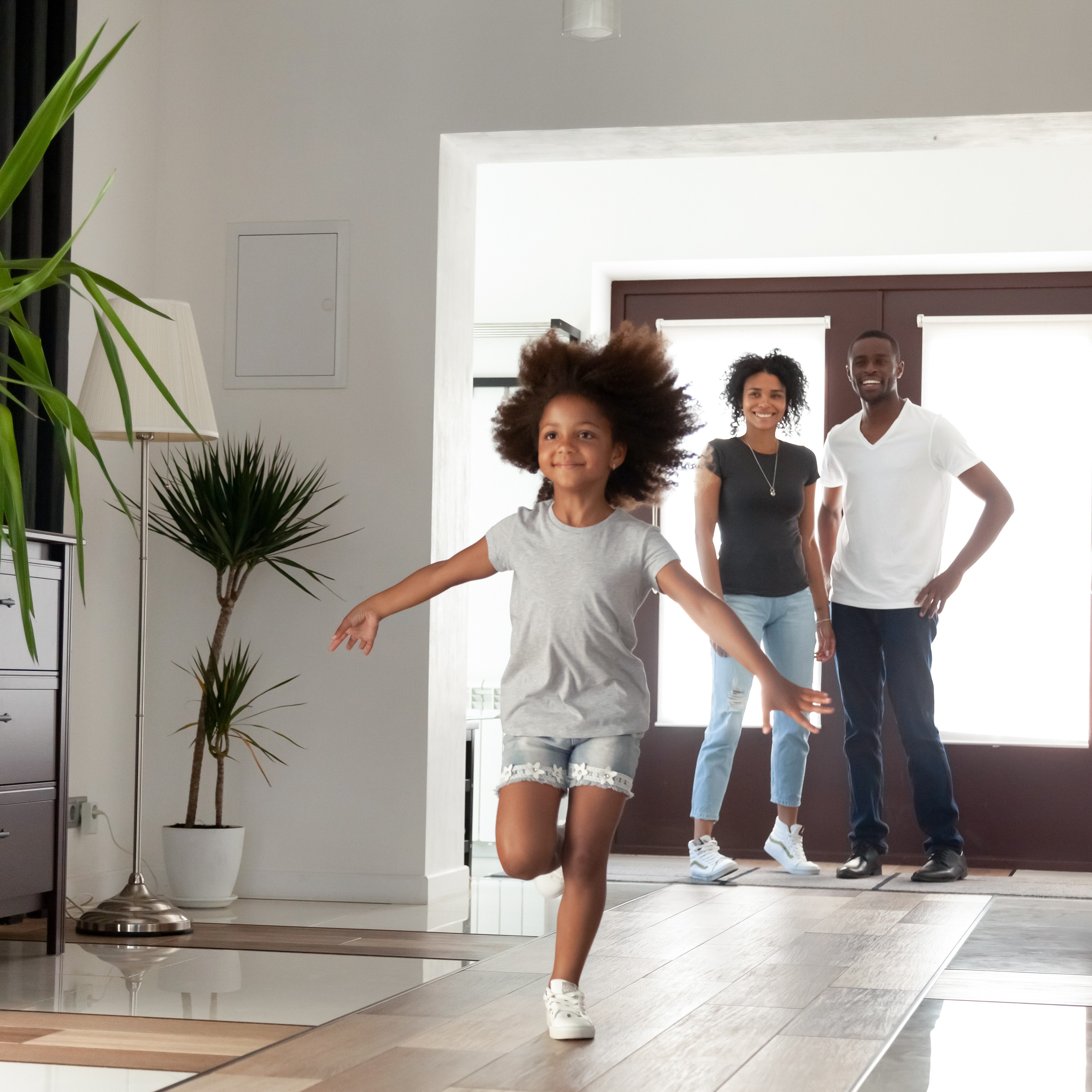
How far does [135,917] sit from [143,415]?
1.19 m

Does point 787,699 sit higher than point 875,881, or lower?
higher

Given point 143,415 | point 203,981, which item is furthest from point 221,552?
point 203,981

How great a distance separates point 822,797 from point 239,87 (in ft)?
10.4

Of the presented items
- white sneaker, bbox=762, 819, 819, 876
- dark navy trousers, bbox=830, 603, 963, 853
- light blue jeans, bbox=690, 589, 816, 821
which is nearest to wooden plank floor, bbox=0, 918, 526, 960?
light blue jeans, bbox=690, 589, 816, 821

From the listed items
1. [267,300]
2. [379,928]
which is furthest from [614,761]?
[267,300]

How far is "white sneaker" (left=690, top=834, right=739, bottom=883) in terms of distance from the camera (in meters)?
4.64

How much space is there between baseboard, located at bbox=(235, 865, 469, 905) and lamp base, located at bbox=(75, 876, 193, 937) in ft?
2.03

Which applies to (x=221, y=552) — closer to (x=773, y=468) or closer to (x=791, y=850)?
(x=773, y=468)

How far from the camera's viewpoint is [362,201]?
446cm

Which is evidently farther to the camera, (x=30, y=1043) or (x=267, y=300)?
(x=267, y=300)

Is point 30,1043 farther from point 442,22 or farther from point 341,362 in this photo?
point 442,22

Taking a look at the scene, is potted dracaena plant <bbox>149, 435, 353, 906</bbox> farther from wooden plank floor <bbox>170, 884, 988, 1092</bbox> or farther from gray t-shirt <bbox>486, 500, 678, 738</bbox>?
gray t-shirt <bbox>486, 500, 678, 738</bbox>

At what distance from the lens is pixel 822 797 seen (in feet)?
18.5

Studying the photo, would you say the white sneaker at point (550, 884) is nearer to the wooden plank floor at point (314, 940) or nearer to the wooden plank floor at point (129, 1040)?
the wooden plank floor at point (129, 1040)
